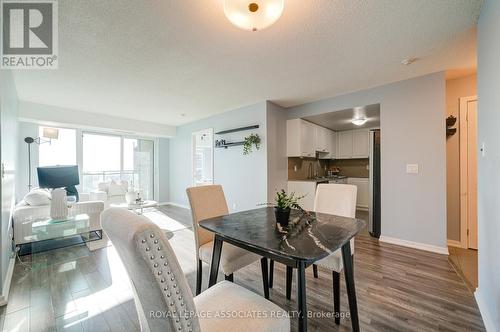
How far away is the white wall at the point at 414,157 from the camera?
280cm

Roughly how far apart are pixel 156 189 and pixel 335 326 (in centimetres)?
625

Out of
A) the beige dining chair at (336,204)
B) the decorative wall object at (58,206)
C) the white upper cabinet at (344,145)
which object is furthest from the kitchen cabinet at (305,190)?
the decorative wall object at (58,206)

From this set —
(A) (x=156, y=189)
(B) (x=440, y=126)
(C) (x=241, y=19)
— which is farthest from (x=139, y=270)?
(A) (x=156, y=189)

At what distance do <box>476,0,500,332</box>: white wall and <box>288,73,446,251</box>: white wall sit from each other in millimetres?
1227

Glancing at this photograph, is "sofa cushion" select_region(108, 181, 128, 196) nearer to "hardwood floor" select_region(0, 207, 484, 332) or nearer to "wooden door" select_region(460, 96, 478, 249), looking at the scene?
"hardwood floor" select_region(0, 207, 484, 332)

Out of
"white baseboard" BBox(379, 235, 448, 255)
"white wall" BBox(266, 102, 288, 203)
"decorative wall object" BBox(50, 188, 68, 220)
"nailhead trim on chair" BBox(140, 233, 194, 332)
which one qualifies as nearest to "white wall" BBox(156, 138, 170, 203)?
"decorative wall object" BBox(50, 188, 68, 220)

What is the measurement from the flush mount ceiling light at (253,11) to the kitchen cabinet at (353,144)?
484cm

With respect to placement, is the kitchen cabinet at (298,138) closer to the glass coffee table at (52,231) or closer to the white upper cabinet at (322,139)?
the white upper cabinet at (322,139)

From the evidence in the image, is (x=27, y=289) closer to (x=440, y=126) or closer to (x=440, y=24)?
(x=440, y=24)

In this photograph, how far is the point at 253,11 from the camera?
1357 millimetres

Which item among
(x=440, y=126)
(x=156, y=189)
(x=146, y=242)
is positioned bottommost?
(x=156, y=189)

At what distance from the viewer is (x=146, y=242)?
582 mm

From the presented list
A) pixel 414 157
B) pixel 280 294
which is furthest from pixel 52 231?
pixel 414 157

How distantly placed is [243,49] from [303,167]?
3377mm
